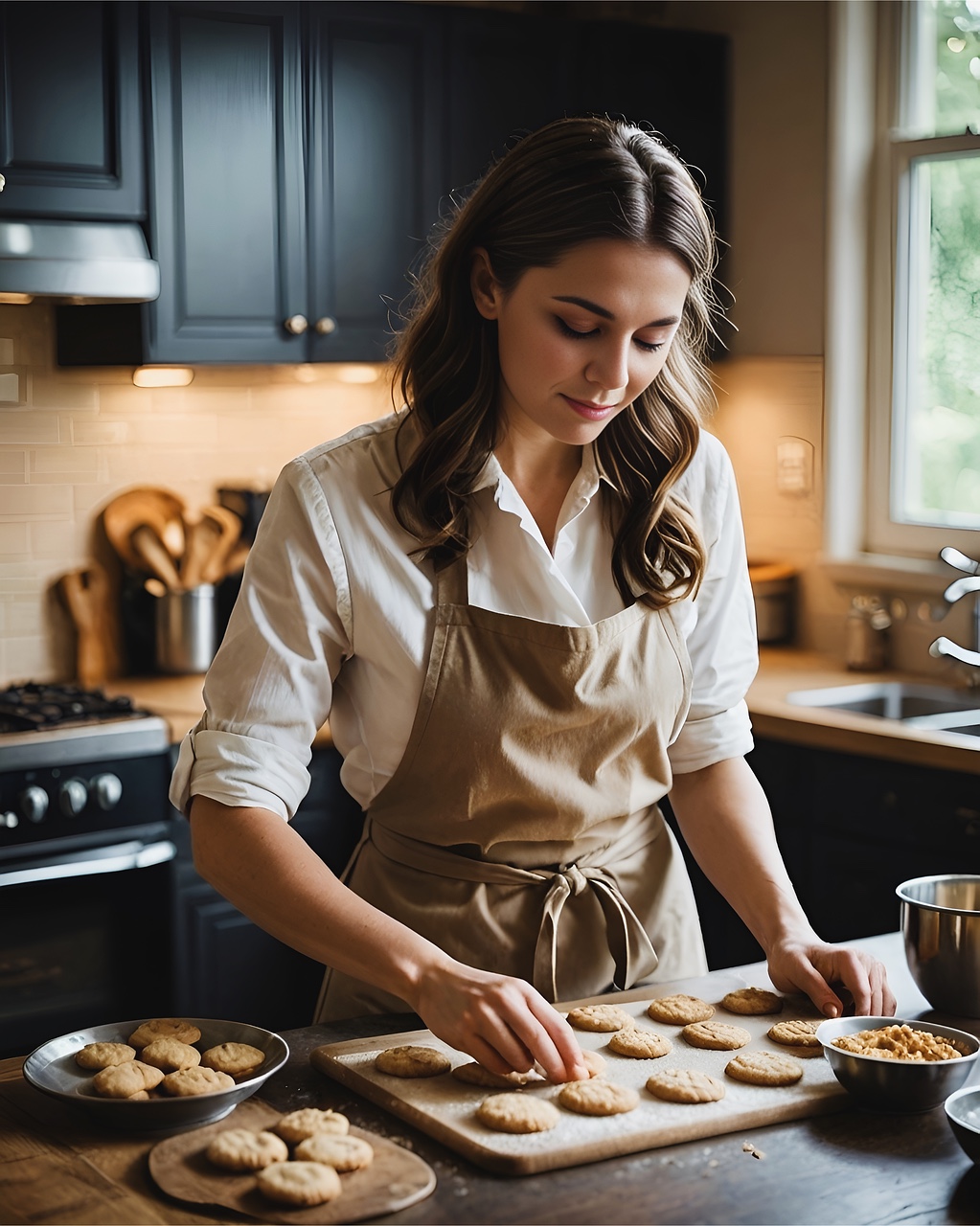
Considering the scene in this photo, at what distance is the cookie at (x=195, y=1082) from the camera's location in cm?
127

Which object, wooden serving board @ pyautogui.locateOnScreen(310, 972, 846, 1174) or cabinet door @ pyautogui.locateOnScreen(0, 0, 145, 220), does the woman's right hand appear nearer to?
wooden serving board @ pyautogui.locateOnScreen(310, 972, 846, 1174)

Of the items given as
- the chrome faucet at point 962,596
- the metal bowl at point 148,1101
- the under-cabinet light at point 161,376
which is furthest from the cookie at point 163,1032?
the under-cabinet light at point 161,376

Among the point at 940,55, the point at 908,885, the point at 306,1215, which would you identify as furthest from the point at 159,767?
the point at 940,55

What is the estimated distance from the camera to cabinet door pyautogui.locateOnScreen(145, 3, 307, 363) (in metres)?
3.21

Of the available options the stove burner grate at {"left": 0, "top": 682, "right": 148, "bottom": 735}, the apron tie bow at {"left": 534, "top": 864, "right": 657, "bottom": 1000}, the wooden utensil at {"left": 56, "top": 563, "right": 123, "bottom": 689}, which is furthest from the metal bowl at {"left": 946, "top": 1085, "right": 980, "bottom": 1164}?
the wooden utensil at {"left": 56, "top": 563, "right": 123, "bottom": 689}

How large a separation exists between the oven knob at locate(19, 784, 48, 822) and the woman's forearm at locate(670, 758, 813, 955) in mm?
1439

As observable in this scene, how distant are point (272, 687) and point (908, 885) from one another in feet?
2.37

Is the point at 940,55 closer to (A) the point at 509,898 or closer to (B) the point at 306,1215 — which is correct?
(A) the point at 509,898

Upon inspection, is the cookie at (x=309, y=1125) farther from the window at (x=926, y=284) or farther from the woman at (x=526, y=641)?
the window at (x=926, y=284)

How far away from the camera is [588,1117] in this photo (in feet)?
4.16

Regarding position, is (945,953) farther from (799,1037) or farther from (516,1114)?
(516,1114)

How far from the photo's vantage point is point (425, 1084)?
1338mm

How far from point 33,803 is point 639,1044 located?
5.70 feet

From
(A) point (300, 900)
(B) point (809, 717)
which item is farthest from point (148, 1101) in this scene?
(B) point (809, 717)
